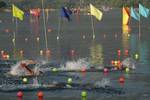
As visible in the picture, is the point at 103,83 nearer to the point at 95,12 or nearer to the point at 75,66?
the point at 75,66

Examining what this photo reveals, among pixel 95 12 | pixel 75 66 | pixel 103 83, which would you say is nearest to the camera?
pixel 103 83

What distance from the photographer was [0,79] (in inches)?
1272

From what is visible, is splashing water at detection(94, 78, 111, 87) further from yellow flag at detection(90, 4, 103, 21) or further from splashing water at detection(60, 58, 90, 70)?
yellow flag at detection(90, 4, 103, 21)

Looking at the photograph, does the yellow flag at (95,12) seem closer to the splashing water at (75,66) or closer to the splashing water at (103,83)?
the splashing water at (75,66)

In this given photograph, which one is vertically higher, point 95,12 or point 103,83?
point 95,12

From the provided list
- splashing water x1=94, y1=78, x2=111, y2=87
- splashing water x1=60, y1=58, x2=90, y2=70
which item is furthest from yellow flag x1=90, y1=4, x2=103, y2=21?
splashing water x1=94, y1=78, x2=111, y2=87

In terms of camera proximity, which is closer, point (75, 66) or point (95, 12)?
point (75, 66)

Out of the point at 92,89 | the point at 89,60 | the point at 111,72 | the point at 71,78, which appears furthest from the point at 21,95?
the point at 89,60

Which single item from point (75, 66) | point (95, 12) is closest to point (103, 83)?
point (75, 66)

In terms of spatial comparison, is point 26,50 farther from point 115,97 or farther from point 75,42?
point 115,97

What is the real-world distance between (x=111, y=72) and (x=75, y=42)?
25.1m

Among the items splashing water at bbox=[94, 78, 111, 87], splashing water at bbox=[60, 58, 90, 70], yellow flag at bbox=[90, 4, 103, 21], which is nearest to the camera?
splashing water at bbox=[94, 78, 111, 87]

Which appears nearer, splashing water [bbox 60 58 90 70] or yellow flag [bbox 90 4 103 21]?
splashing water [bbox 60 58 90 70]

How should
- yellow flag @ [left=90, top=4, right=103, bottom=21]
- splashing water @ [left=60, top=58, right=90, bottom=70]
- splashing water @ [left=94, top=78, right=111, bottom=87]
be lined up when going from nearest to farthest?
splashing water @ [left=94, top=78, right=111, bottom=87] → splashing water @ [left=60, top=58, right=90, bottom=70] → yellow flag @ [left=90, top=4, right=103, bottom=21]
